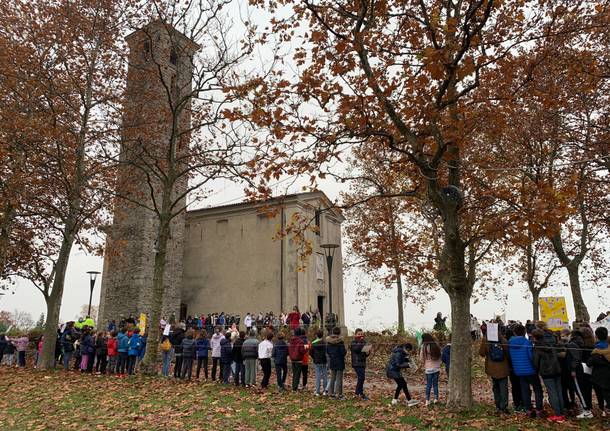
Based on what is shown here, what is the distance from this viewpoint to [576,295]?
18.2 m

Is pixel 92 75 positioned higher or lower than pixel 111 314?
higher

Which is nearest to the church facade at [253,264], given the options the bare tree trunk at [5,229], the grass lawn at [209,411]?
the bare tree trunk at [5,229]

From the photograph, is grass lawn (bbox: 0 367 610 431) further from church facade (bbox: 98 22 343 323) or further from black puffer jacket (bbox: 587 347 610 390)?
church facade (bbox: 98 22 343 323)

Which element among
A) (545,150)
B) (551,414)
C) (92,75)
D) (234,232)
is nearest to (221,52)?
(92,75)

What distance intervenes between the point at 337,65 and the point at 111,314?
30.0 meters

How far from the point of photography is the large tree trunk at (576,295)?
→ 59.3 ft

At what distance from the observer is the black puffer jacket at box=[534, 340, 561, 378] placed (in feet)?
30.8

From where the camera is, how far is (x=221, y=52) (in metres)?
17.8

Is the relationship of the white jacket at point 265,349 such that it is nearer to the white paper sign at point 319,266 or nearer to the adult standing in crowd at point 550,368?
the adult standing in crowd at point 550,368

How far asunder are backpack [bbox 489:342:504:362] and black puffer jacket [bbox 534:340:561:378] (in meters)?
0.68

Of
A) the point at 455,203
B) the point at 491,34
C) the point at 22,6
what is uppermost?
the point at 22,6

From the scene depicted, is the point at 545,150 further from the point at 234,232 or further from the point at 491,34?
the point at 234,232

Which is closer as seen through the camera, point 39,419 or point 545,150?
point 39,419

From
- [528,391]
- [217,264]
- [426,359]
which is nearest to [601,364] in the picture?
[528,391]
